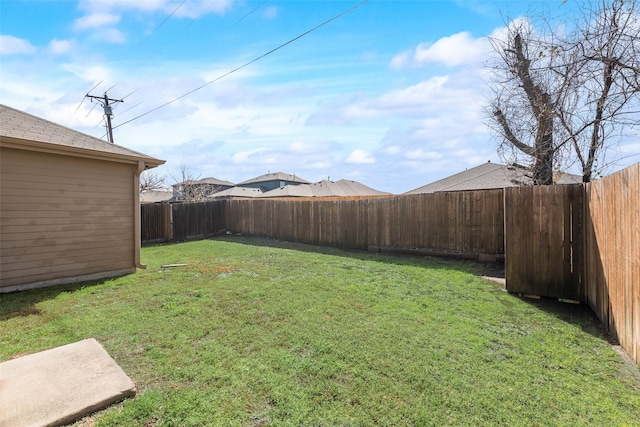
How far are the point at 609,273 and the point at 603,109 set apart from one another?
12.0 feet

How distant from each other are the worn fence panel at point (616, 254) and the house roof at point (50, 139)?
25.0ft

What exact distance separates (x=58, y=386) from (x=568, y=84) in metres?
8.26

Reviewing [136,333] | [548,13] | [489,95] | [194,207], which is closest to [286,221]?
[194,207]

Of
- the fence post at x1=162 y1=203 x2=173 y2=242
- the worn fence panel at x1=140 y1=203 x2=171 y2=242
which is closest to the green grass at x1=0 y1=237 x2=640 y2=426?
the worn fence panel at x1=140 y1=203 x2=171 y2=242

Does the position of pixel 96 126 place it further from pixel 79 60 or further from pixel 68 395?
pixel 68 395

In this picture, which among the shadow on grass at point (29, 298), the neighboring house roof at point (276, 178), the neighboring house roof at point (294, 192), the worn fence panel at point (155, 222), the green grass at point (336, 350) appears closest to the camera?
the green grass at point (336, 350)

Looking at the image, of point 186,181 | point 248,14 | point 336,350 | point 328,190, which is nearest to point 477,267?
point 336,350

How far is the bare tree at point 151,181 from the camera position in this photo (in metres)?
26.7

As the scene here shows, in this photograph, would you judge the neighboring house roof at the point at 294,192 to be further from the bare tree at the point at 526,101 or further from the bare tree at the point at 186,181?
the bare tree at the point at 526,101

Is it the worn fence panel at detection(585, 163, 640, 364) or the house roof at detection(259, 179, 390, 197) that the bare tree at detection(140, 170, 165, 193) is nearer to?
the house roof at detection(259, 179, 390, 197)

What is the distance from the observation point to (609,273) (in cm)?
327

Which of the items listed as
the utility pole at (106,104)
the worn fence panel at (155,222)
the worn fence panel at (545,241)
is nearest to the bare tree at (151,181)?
the utility pole at (106,104)

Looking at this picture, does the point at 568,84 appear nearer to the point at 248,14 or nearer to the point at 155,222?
the point at 248,14

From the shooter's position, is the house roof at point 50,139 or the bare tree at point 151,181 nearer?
the house roof at point 50,139
